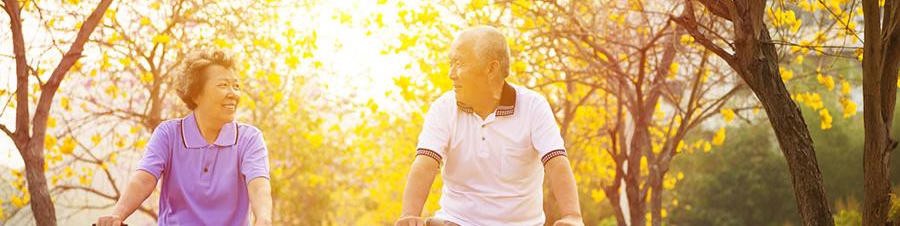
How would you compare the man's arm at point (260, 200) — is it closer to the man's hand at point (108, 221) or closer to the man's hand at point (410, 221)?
the man's hand at point (108, 221)

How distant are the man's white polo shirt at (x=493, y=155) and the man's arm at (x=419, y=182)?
3 centimetres

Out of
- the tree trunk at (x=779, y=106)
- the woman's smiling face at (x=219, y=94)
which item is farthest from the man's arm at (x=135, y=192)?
the tree trunk at (x=779, y=106)

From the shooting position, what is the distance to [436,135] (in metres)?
4.37

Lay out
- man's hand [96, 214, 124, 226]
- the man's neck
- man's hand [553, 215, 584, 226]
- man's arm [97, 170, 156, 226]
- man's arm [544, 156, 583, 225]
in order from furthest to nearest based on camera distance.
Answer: man's arm [97, 170, 156, 226], man's hand [96, 214, 124, 226], the man's neck, man's arm [544, 156, 583, 225], man's hand [553, 215, 584, 226]

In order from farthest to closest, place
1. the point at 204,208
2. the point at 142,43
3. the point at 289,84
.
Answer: the point at 289,84
the point at 142,43
the point at 204,208

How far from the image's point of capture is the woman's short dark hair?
5035 mm

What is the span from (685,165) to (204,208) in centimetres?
2008

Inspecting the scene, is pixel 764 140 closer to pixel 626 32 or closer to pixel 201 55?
pixel 626 32

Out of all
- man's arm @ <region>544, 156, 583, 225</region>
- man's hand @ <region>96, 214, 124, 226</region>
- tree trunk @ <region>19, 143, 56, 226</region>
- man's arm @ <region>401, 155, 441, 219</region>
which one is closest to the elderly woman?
man's hand @ <region>96, 214, 124, 226</region>

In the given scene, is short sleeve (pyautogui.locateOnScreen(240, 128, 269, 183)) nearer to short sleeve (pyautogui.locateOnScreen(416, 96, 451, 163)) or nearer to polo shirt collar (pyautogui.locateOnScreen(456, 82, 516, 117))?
short sleeve (pyautogui.locateOnScreen(416, 96, 451, 163))

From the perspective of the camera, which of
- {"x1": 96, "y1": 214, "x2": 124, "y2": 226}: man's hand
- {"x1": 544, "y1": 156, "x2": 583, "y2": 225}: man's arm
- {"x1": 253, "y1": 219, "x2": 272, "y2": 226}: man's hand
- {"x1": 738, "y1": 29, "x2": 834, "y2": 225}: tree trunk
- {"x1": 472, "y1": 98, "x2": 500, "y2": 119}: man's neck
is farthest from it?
{"x1": 738, "y1": 29, "x2": 834, "y2": 225}: tree trunk

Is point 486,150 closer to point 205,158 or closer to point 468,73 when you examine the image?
point 468,73

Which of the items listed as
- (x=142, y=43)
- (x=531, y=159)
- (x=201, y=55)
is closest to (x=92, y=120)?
(x=142, y=43)

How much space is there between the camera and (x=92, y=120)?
12.2 metres
